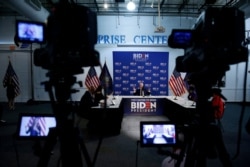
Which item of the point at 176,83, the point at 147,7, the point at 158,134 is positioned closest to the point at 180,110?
the point at 176,83

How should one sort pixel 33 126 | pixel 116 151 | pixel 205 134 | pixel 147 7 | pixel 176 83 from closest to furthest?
pixel 205 134, pixel 33 126, pixel 116 151, pixel 176 83, pixel 147 7

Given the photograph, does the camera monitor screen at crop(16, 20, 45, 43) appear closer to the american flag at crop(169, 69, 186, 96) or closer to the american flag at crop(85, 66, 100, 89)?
the american flag at crop(169, 69, 186, 96)

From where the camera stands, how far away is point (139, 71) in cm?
989

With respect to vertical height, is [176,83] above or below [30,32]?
below

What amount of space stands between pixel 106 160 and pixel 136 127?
2.41 metres

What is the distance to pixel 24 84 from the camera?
10281 mm

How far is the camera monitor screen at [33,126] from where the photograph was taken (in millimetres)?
1803

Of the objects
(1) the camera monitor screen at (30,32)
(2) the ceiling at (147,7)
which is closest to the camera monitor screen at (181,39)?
(1) the camera monitor screen at (30,32)

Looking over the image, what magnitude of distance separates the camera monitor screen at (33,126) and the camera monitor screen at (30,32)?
77 cm

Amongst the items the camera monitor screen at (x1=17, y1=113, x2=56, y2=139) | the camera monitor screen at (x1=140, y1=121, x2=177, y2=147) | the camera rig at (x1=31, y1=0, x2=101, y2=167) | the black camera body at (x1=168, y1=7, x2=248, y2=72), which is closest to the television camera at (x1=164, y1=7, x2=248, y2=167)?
the black camera body at (x1=168, y1=7, x2=248, y2=72)

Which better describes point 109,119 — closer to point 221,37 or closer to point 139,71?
point 221,37

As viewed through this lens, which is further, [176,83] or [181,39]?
[176,83]

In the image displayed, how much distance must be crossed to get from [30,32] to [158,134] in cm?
131

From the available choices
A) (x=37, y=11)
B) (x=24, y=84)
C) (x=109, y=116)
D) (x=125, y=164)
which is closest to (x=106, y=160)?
(x=125, y=164)
